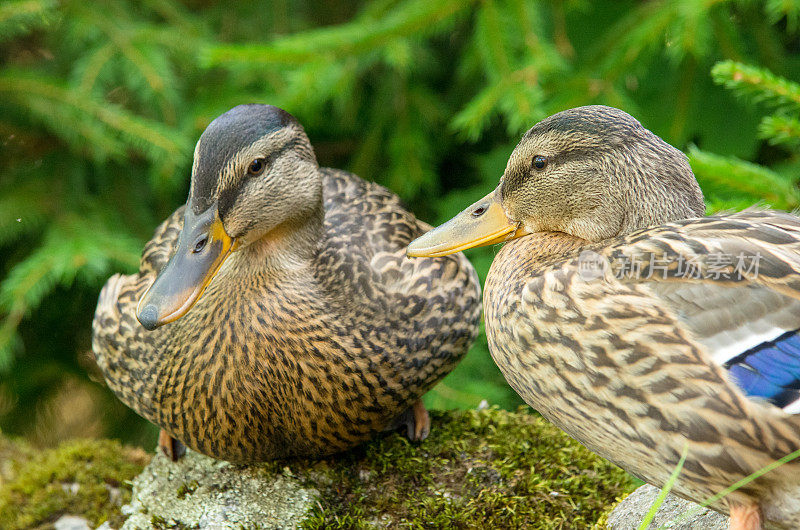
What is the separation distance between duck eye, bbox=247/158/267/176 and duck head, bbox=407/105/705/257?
801 millimetres

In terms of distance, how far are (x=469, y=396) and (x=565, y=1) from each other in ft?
6.73

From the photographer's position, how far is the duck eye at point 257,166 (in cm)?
262

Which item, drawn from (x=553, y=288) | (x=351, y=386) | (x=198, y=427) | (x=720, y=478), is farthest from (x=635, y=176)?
(x=198, y=427)

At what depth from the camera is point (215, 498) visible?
2805mm

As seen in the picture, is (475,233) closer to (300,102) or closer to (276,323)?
(276,323)

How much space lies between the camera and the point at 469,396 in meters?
3.66

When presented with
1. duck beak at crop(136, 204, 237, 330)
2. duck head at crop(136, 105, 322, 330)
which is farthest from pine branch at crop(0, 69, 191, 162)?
duck beak at crop(136, 204, 237, 330)

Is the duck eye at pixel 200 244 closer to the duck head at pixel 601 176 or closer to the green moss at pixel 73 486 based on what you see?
the duck head at pixel 601 176

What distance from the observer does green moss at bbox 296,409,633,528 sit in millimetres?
2676

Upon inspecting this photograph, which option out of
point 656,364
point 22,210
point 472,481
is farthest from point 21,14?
point 656,364

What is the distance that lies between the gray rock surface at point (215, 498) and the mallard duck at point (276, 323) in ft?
0.42

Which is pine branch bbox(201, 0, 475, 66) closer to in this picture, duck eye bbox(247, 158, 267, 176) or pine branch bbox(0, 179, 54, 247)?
duck eye bbox(247, 158, 267, 176)

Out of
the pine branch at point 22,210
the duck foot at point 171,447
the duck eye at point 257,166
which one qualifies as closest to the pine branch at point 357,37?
the duck eye at point 257,166

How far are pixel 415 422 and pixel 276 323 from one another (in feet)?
2.28
